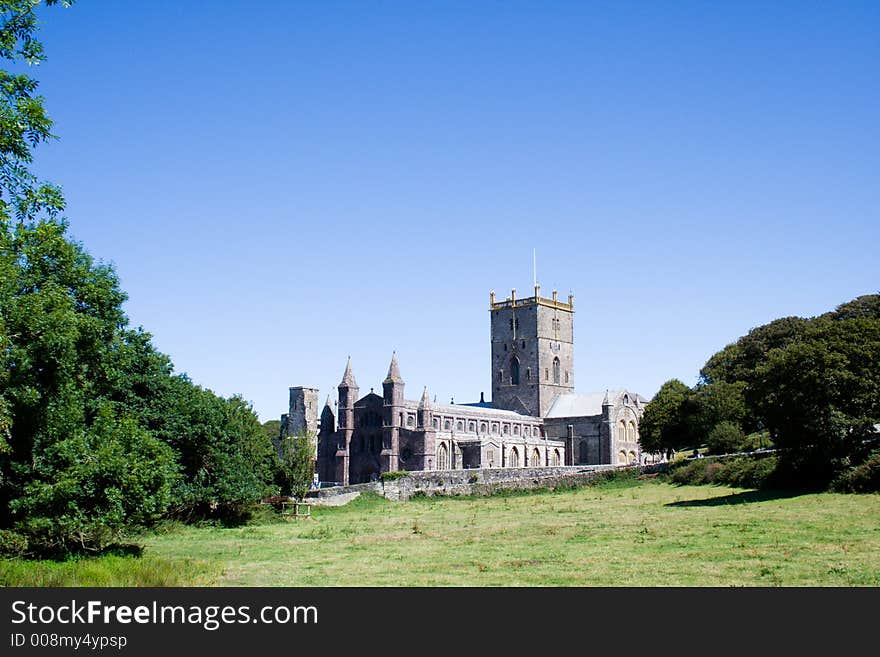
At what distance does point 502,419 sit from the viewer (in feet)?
300

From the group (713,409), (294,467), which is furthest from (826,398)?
(713,409)

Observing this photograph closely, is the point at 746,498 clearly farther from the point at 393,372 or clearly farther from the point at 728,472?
the point at 393,372

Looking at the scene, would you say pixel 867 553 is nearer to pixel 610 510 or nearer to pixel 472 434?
pixel 610 510

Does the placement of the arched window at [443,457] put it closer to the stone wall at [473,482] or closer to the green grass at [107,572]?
the stone wall at [473,482]

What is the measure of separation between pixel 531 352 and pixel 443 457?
22.7 m

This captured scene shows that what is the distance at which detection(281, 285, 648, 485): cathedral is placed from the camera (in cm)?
8044

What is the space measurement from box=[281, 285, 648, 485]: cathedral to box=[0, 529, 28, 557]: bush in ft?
182

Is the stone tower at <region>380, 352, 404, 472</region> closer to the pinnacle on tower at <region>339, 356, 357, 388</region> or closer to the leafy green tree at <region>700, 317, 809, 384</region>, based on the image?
the pinnacle on tower at <region>339, 356, 357, 388</region>

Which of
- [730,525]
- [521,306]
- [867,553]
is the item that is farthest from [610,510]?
[521,306]

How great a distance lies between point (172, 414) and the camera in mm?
34375

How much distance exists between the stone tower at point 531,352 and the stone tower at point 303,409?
865 inches

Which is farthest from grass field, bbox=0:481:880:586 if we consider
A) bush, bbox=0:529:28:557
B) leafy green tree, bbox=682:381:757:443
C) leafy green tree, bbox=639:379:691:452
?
leafy green tree, bbox=639:379:691:452

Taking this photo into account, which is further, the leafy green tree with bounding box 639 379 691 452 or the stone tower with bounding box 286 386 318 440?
the stone tower with bounding box 286 386 318 440

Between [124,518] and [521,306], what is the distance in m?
79.4
